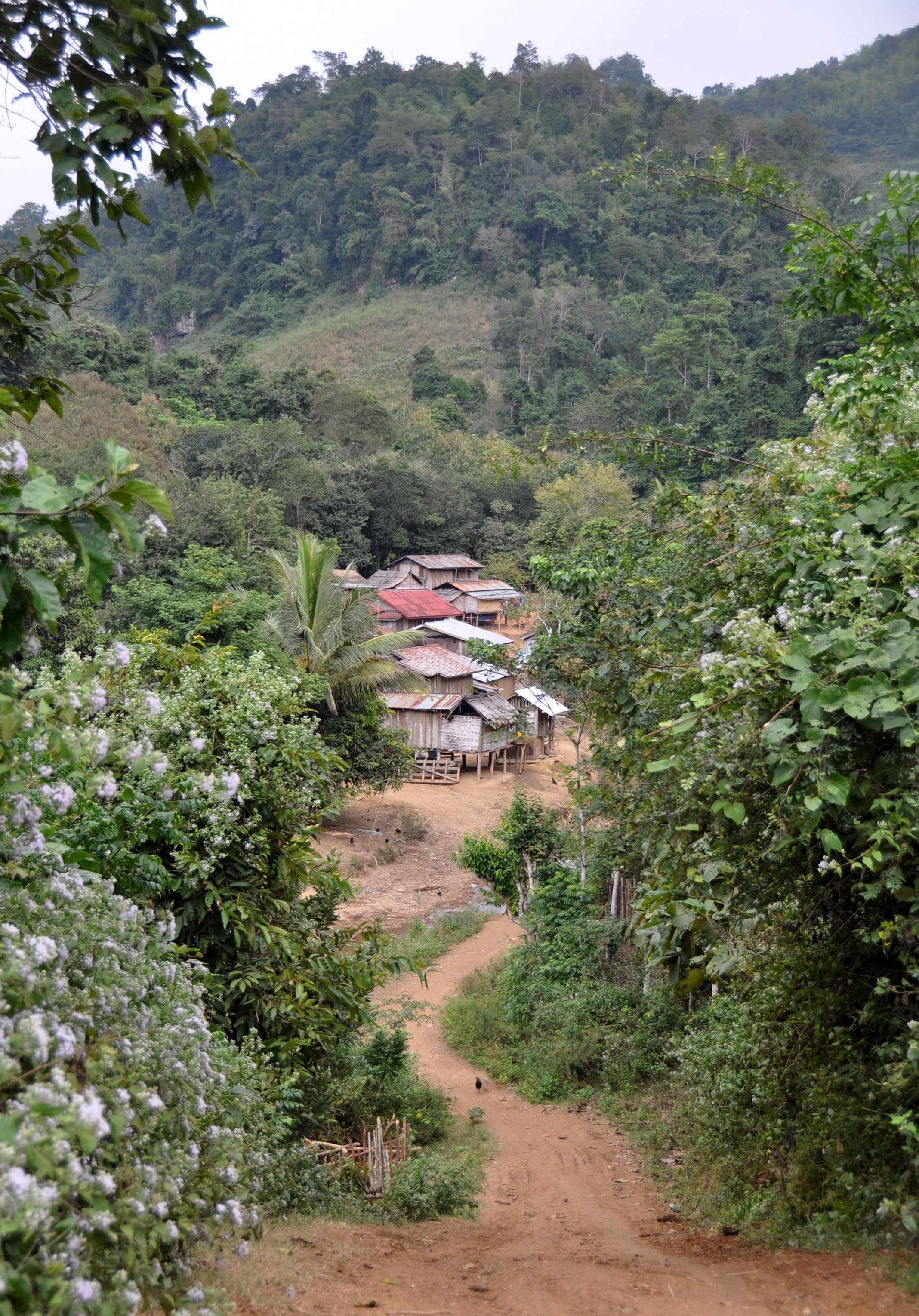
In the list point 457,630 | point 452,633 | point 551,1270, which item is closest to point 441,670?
point 452,633

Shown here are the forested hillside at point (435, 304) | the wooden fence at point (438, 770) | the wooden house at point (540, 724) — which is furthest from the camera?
the forested hillside at point (435, 304)

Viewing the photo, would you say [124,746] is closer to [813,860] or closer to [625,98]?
[813,860]

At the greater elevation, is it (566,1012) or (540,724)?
(540,724)

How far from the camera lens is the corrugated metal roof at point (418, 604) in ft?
118

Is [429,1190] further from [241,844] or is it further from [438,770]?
[438,770]

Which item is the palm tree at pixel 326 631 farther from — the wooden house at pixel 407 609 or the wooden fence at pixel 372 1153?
the wooden fence at pixel 372 1153

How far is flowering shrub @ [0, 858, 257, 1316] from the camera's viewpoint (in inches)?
67.0

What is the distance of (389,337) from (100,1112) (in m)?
76.6

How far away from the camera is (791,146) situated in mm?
79375

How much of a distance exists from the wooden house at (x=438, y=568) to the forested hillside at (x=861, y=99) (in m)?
85.3

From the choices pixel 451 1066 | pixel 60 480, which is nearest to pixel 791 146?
pixel 60 480

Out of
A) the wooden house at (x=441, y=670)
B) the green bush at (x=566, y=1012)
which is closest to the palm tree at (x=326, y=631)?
the wooden house at (x=441, y=670)

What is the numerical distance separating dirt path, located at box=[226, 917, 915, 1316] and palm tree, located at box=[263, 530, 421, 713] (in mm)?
14545

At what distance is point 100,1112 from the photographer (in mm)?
1834
